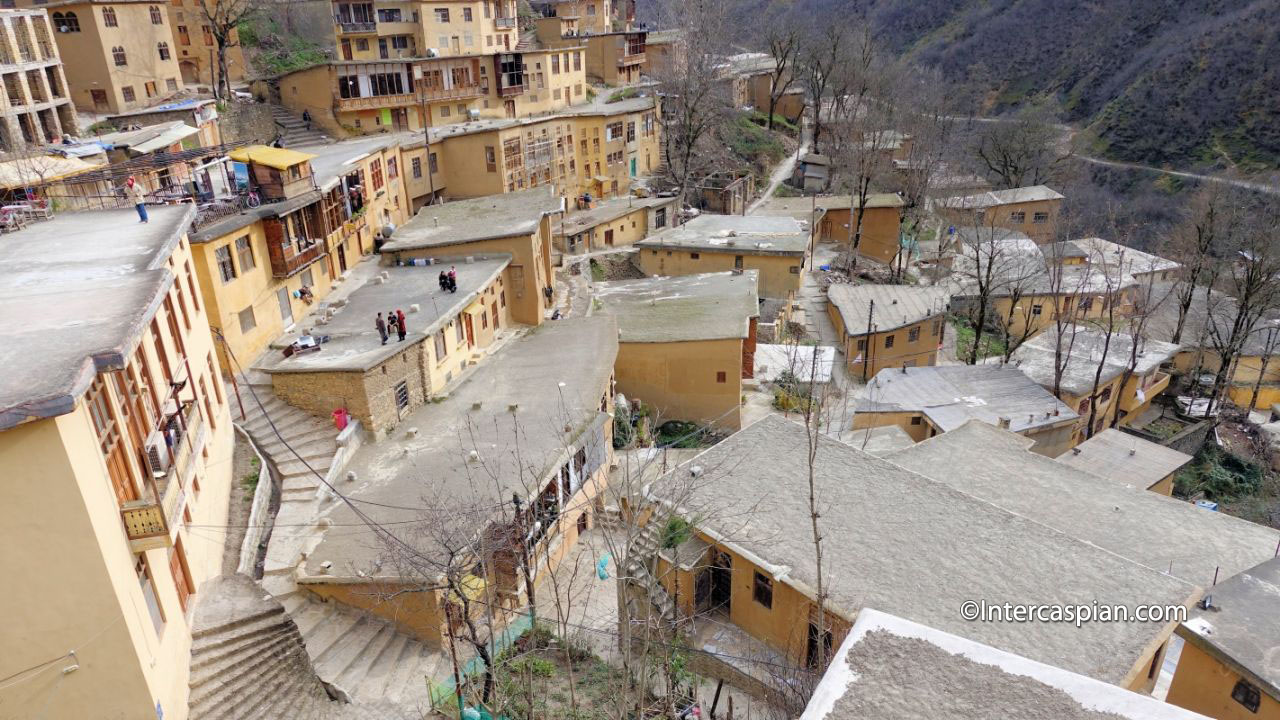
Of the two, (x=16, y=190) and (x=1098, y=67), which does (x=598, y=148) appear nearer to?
(x=16, y=190)

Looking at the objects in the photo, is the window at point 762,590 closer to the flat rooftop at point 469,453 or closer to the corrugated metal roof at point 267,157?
the flat rooftop at point 469,453

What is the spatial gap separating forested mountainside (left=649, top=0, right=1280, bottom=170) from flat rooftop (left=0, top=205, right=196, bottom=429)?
78.7 metres

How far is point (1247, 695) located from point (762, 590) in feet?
26.2

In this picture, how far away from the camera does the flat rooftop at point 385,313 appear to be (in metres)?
21.1

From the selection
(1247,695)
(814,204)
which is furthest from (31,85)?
(1247,695)

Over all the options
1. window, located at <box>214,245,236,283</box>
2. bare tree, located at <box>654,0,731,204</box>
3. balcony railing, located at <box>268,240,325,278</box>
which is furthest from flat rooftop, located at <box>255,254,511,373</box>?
bare tree, located at <box>654,0,731,204</box>

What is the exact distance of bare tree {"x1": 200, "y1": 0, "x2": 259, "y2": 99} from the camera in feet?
147

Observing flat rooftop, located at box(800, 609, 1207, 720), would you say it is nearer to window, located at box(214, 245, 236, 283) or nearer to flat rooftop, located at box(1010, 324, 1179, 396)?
window, located at box(214, 245, 236, 283)

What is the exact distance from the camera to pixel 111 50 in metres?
39.5

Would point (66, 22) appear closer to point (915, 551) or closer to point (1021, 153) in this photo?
point (915, 551)

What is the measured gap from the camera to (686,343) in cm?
2866

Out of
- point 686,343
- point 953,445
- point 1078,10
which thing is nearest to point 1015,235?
point 686,343

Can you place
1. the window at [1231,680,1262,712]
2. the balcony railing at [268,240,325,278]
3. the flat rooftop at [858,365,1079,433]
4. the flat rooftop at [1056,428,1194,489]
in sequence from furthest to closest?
the flat rooftop at [858,365,1079,433] < the balcony railing at [268,240,325,278] < the flat rooftop at [1056,428,1194,489] < the window at [1231,680,1262,712]

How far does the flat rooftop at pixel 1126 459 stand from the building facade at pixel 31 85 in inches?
1647
